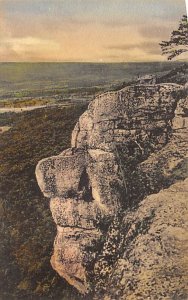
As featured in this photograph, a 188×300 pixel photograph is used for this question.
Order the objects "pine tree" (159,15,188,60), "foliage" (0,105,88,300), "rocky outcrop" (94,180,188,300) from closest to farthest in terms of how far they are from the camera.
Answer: "foliage" (0,105,88,300), "rocky outcrop" (94,180,188,300), "pine tree" (159,15,188,60)

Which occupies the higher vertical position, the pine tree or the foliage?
the pine tree

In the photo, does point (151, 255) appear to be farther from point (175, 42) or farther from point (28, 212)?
point (175, 42)

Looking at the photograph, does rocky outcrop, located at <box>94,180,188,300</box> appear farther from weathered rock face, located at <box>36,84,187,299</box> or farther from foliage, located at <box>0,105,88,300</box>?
foliage, located at <box>0,105,88,300</box>

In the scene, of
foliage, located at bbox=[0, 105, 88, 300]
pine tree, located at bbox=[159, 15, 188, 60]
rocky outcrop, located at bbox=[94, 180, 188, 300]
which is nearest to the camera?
foliage, located at bbox=[0, 105, 88, 300]

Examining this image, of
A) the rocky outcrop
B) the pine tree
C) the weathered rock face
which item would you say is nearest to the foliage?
the weathered rock face

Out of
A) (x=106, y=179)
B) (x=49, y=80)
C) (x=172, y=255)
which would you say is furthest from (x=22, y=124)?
(x=172, y=255)
